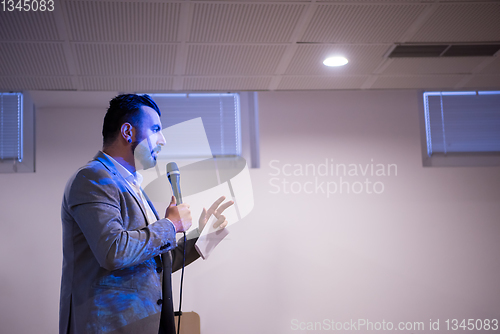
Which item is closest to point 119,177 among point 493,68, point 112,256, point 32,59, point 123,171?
point 123,171

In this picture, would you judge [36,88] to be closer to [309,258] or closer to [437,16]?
[309,258]

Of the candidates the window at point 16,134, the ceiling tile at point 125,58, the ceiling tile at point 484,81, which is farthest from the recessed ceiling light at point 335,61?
the window at point 16,134

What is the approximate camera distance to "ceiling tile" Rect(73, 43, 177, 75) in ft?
10.8

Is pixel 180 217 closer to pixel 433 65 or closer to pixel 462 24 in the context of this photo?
pixel 462 24

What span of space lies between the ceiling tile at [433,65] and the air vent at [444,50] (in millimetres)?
76

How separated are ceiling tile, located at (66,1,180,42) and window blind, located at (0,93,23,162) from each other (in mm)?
1634

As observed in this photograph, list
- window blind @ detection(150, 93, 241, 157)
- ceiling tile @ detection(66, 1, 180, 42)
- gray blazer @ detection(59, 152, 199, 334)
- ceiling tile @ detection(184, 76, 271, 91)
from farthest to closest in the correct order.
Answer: window blind @ detection(150, 93, 241, 157), ceiling tile @ detection(184, 76, 271, 91), ceiling tile @ detection(66, 1, 180, 42), gray blazer @ detection(59, 152, 199, 334)

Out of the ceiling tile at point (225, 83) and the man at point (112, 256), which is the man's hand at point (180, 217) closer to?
the man at point (112, 256)

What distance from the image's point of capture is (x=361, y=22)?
3.07 m

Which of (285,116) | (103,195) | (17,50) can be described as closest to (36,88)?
→ (17,50)

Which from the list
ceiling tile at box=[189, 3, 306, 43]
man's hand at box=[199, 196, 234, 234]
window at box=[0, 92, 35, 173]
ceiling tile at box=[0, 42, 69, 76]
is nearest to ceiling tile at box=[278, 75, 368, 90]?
ceiling tile at box=[189, 3, 306, 43]

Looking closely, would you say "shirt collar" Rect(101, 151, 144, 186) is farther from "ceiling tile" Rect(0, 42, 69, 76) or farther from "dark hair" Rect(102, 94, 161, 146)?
"ceiling tile" Rect(0, 42, 69, 76)

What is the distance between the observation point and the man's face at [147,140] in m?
1.47

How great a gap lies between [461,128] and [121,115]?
4.27m
